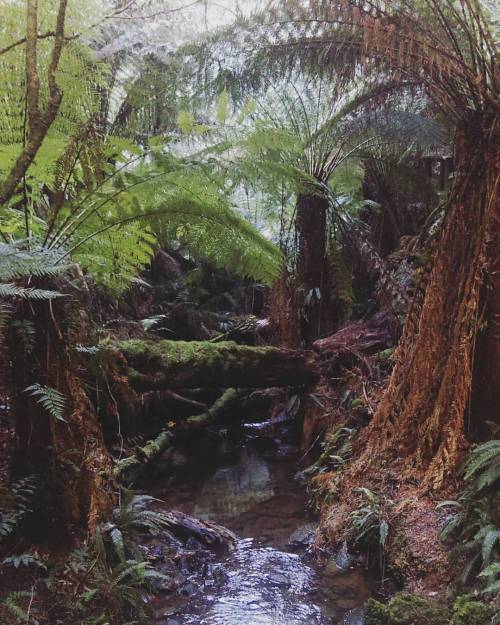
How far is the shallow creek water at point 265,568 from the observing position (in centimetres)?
256

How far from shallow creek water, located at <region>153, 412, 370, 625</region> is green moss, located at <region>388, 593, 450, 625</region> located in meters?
0.29

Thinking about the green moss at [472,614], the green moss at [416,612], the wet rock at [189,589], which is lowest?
the wet rock at [189,589]

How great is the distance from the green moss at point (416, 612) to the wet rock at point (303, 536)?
3.58 feet

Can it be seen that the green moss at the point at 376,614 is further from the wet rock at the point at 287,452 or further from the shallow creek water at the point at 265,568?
the wet rock at the point at 287,452

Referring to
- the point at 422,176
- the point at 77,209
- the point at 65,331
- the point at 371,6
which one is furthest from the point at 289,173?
the point at 422,176

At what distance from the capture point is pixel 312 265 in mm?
5664

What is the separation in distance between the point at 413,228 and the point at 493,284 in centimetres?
436

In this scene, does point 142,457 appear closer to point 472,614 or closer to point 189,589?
point 189,589

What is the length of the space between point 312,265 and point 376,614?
388 cm

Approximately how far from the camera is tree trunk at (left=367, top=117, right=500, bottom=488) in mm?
3035

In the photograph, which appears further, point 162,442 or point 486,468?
point 162,442

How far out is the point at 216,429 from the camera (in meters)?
6.41

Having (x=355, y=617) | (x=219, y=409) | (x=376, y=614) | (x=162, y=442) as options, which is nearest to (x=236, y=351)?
(x=162, y=442)

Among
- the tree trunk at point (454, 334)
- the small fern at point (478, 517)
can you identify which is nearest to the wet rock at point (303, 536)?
the tree trunk at point (454, 334)
